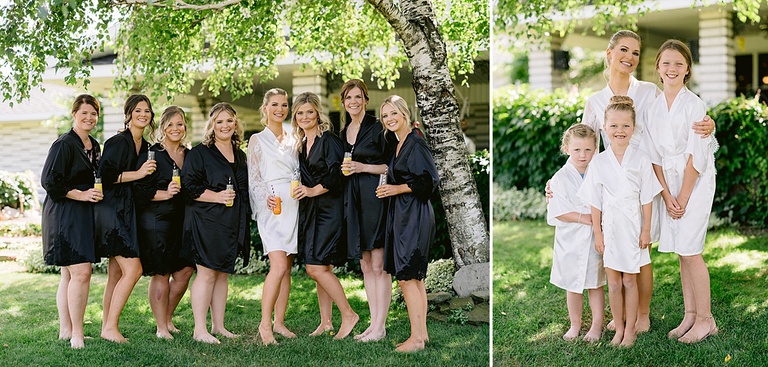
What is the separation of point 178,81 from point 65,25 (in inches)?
65.9

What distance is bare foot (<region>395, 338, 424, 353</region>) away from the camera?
459 centimetres

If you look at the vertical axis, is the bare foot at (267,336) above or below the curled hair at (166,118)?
below

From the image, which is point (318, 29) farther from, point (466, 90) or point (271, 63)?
point (466, 90)

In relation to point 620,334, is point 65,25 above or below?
above

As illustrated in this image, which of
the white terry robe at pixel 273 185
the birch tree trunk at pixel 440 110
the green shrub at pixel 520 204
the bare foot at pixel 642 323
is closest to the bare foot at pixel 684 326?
the bare foot at pixel 642 323

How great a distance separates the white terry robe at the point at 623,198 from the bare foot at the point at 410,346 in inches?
49.8

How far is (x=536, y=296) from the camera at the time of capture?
234 inches

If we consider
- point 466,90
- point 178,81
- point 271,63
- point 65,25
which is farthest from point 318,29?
point 466,90

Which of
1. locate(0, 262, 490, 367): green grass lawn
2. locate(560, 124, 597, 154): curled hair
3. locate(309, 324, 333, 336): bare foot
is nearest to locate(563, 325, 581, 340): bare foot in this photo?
locate(0, 262, 490, 367): green grass lawn

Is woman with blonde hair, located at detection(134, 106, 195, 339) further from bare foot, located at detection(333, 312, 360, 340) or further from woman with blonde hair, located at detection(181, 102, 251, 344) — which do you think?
bare foot, located at detection(333, 312, 360, 340)

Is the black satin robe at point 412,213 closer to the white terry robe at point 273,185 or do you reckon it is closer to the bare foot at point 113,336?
the white terry robe at point 273,185

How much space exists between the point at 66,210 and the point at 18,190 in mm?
2541

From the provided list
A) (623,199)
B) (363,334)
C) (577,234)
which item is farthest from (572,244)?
(363,334)

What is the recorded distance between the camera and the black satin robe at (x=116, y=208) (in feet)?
15.5
